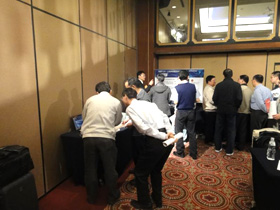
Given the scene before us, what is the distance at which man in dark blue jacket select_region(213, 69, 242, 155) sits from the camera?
3.47m

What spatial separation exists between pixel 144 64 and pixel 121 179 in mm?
3429

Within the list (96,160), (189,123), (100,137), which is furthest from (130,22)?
(96,160)

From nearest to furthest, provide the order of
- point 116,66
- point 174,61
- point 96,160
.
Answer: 1. point 96,160
2. point 116,66
3. point 174,61

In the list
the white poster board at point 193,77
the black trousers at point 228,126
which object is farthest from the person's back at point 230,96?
the white poster board at point 193,77

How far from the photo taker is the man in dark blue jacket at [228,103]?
347 cm

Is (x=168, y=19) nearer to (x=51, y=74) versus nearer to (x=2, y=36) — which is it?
(x=51, y=74)

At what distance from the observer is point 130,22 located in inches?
196

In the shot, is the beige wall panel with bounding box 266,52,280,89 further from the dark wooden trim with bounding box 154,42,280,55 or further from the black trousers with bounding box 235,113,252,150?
the black trousers with bounding box 235,113,252,150

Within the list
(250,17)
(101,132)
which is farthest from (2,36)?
(250,17)

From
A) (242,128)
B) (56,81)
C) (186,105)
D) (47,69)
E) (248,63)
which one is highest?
(248,63)

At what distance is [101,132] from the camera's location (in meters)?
2.16

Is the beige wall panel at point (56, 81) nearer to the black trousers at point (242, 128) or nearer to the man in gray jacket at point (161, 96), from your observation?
the man in gray jacket at point (161, 96)

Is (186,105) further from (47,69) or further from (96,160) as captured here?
(47,69)

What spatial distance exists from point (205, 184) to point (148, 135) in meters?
1.36
